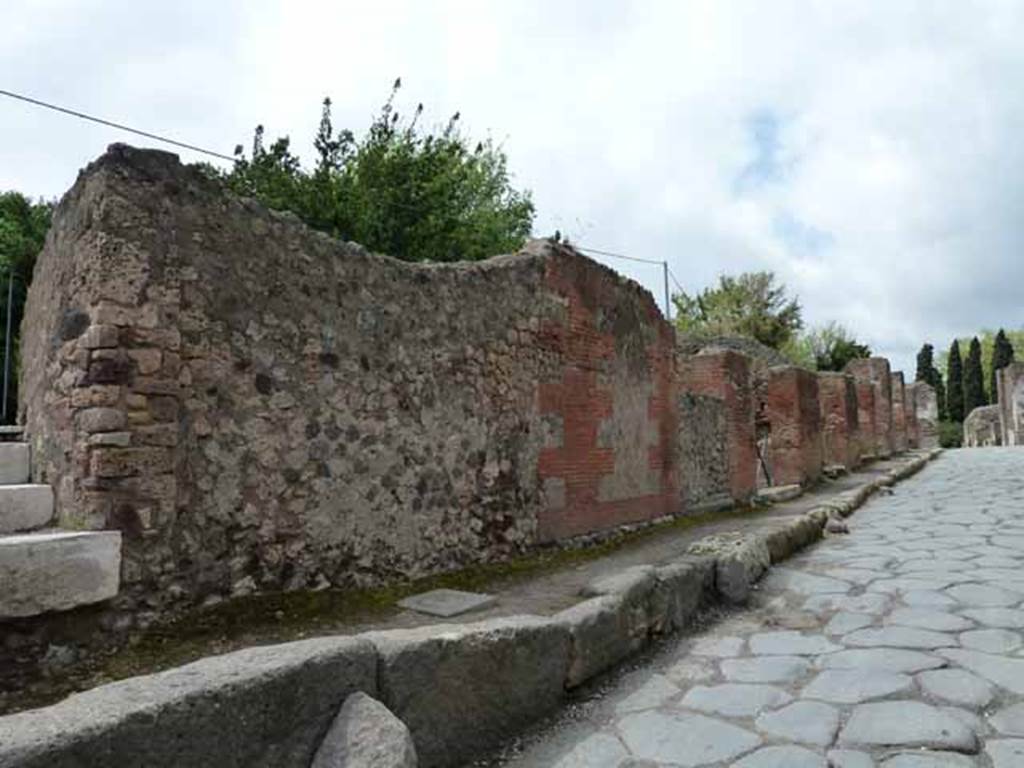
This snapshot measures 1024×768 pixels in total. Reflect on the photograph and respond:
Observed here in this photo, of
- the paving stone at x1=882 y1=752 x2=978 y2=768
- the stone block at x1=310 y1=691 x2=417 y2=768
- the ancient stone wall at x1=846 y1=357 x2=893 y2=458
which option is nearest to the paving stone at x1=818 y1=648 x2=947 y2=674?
the paving stone at x1=882 y1=752 x2=978 y2=768

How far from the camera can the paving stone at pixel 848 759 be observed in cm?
237

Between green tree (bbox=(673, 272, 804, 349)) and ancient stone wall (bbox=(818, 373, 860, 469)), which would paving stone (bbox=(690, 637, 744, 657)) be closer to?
ancient stone wall (bbox=(818, 373, 860, 469))

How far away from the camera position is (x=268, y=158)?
11.9 meters

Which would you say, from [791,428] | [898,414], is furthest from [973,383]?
[791,428]

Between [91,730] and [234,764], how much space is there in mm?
413

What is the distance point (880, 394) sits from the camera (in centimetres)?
1912

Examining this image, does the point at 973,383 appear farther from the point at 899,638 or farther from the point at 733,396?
the point at 899,638

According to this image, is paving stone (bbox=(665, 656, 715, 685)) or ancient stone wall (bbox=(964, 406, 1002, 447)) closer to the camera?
paving stone (bbox=(665, 656, 715, 685))

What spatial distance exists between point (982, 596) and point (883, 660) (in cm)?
157

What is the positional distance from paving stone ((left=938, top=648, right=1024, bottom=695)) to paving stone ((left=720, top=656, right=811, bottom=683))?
0.66 metres

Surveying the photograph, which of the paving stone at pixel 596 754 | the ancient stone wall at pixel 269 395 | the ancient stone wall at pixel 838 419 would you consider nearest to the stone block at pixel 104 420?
the ancient stone wall at pixel 269 395

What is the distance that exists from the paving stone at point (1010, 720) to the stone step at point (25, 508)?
382cm

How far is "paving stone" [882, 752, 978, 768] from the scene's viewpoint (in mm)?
2332

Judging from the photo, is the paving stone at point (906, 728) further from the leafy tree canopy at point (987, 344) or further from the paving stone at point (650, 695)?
the leafy tree canopy at point (987, 344)
